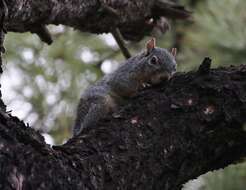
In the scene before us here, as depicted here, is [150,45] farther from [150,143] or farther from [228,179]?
[150,143]

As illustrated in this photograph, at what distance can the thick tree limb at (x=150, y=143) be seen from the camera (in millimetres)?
1247

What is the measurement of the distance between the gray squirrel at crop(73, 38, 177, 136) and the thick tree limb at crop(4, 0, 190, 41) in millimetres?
137

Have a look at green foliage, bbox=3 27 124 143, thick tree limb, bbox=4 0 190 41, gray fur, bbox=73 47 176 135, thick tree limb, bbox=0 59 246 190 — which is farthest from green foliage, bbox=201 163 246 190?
green foliage, bbox=3 27 124 143

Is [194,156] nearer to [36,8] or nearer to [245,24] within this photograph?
[36,8]

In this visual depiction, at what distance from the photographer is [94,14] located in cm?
246

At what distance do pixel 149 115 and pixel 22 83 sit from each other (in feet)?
7.31

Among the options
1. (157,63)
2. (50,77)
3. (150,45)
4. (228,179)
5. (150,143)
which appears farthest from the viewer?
(50,77)

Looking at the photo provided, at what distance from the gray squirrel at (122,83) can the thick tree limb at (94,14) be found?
137mm

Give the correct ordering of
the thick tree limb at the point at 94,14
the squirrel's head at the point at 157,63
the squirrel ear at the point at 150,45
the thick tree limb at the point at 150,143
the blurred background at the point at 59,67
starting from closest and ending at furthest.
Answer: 1. the thick tree limb at the point at 150,143
2. the thick tree limb at the point at 94,14
3. the squirrel's head at the point at 157,63
4. the squirrel ear at the point at 150,45
5. the blurred background at the point at 59,67

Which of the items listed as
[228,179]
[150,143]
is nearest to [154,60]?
[228,179]

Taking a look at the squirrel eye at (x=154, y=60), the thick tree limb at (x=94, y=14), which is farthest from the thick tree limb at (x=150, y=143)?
the squirrel eye at (x=154, y=60)

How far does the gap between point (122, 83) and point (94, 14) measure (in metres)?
0.31

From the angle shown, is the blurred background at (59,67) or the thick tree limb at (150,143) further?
the blurred background at (59,67)

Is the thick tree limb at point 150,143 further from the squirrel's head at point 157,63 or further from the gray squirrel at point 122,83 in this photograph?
the squirrel's head at point 157,63
